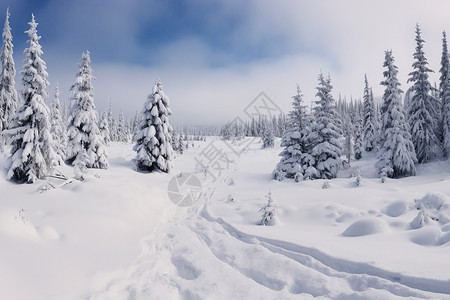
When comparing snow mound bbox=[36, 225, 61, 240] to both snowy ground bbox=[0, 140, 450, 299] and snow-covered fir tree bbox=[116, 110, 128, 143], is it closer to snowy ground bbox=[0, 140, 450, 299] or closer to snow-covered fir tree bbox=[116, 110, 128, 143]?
snowy ground bbox=[0, 140, 450, 299]

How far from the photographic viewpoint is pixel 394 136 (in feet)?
72.3

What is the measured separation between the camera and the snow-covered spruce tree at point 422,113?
23688 mm

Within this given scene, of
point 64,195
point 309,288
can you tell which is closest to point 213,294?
point 309,288

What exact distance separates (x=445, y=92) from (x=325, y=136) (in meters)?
13.2

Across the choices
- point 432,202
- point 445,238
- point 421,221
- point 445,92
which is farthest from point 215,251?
point 445,92

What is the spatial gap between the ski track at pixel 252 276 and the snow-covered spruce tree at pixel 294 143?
49.9 feet

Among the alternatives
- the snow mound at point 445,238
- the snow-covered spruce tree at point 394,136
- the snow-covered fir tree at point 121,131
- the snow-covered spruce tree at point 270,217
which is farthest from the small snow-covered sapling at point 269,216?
the snow-covered fir tree at point 121,131

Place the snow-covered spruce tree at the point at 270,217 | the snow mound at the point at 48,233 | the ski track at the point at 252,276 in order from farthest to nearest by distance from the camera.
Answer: the snow-covered spruce tree at the point at 270,217, the snow mound at the point at 48,233, the ski track at the point at 252,276

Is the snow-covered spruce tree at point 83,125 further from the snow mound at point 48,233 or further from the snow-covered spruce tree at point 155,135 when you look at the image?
the snow mound at point 48,233

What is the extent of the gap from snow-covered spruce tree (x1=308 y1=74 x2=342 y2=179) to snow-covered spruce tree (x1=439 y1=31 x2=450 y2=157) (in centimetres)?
1025

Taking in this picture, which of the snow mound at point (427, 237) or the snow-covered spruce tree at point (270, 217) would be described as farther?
the snow-covered spruce tree at point (270, 217)

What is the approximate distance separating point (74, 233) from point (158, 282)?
3671 millimetres

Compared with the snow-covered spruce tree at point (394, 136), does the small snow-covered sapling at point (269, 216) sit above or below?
below

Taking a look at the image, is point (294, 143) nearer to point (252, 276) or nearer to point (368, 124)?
point (252, 276)
